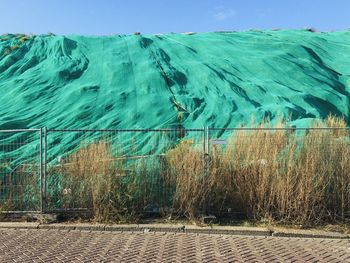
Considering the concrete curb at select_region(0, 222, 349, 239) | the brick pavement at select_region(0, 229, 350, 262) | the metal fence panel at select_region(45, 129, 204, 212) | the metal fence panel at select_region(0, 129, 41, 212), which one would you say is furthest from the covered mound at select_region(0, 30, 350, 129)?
the brick pavement at select_region(0, 229, 350, 262)

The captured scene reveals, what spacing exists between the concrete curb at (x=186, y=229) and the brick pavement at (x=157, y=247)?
0.50 ft

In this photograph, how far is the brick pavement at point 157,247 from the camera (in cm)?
624

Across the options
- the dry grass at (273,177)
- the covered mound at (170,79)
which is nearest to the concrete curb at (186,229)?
the dry grass at (273,177)

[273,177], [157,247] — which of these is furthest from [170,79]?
[157,247]

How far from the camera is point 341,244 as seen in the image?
7078 millimetres

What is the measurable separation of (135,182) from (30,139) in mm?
3065

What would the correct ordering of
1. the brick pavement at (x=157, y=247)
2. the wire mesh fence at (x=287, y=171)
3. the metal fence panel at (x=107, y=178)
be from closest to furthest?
the brick pavement at (x=157, y=247) → the wire mesh fence at (x=287, y=171) → the metal fence panel at (x=107, y=178)

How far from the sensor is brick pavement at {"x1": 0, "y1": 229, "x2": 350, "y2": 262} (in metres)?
6.24

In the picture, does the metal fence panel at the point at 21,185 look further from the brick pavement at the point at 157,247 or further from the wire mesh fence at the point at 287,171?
the wire mesh fence at the point at 287,171

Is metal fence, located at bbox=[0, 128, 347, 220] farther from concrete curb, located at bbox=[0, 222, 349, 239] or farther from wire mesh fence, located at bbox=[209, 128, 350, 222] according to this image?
concrete curb, located at bbox=[0, 222, 349, 239]

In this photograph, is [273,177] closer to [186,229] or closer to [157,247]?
[186,229]

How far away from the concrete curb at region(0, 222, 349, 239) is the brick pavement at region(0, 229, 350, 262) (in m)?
0.15

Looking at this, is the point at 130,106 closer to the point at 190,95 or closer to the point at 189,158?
the point at 190,95

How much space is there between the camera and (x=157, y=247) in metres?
6.82
